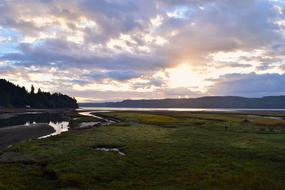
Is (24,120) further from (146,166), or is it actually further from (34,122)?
(146,166)

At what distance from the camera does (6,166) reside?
33.0m

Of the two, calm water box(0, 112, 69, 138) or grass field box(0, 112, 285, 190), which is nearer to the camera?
grass field box(0, 112, 285, 190)

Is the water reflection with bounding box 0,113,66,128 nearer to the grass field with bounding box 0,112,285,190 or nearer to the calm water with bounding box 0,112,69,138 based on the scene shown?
the calm water with bounding box 0,112,69,138

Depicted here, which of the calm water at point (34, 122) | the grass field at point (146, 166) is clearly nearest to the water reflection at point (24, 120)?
the calm water at point (34, 122)

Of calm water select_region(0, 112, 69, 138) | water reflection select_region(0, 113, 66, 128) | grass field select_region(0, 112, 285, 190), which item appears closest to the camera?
grass field select_region(0, 112, 285, 190)

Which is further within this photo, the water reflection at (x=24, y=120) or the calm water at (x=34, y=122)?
the water reflection at (x=24, y=120)

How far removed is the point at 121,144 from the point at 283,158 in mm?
21257

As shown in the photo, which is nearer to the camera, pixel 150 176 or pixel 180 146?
pixel 150 176

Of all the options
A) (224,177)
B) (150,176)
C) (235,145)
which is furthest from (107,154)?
(235,145)

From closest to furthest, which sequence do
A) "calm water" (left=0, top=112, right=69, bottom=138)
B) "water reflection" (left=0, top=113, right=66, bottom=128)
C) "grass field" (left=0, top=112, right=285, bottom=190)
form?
1. "grass field" (left=0, top=112, right=285, bottom=190)
2. "calm water" (left=0, top=112, right=69, bottom=138)
3. "water reflection" (left=0, top=113, right=66, bottom=128)

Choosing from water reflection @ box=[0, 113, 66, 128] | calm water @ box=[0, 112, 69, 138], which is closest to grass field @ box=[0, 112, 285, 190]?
calm water @ box=[0, 112, 69, 138]

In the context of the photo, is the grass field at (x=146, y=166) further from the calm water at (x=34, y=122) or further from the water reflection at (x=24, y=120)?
the water reflection at (x=24, y=120)

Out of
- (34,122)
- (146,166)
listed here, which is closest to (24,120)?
(34,122)

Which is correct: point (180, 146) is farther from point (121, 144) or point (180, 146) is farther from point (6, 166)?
point (6, 166)
